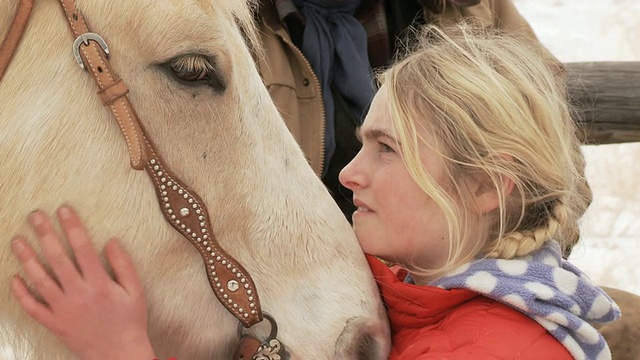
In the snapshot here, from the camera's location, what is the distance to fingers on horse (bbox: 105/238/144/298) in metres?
1.32

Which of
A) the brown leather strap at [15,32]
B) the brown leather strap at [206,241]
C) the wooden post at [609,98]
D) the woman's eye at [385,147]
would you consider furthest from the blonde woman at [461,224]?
the wooden post at [609,98]

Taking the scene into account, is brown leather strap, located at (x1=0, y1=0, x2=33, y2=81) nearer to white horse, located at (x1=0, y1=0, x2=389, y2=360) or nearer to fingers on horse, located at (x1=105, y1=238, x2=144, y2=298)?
white horse, located at (x1=0, y1=0, x2=389, y2=360)

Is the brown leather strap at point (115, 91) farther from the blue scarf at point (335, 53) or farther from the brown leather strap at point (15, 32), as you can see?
the blue scarf at point (335, 53)

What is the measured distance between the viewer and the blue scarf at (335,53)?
7.28 ft

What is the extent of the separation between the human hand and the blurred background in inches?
80.4

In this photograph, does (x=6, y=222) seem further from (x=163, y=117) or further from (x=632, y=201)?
(x=632, y=201)

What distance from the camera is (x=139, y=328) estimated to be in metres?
1.29

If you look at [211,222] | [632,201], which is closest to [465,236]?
[211,222]

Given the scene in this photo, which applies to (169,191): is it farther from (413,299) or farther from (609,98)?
(609,98)

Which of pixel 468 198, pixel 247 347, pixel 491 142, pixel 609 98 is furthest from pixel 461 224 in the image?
pixel 609 98

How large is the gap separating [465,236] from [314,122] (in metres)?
0.86

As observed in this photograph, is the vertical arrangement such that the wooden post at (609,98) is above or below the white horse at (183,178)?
below

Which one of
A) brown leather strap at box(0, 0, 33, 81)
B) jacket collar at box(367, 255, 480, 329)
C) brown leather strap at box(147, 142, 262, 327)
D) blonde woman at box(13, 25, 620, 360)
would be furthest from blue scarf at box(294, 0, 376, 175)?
brown leather strap at box(0, 0, 33, 81)

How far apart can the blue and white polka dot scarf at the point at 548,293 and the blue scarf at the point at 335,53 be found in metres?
0.93
